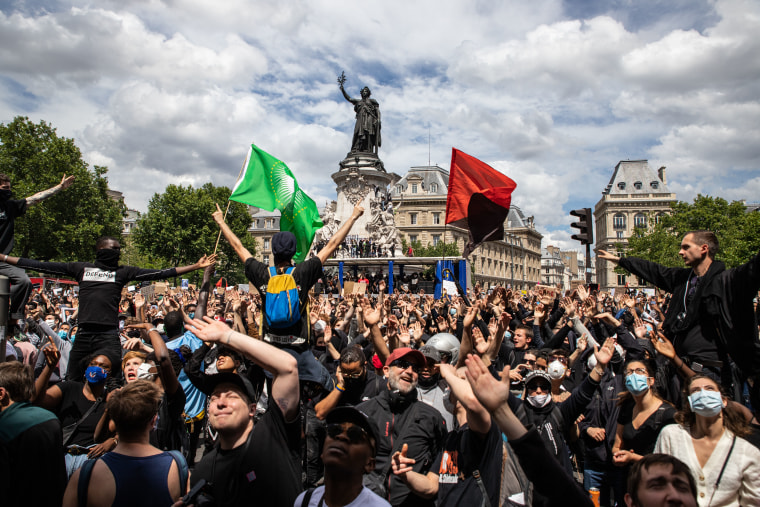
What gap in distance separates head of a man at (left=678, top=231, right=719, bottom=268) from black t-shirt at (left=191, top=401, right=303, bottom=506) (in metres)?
3.74

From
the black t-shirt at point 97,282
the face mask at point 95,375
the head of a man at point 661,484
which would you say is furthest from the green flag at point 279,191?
the head of a man at point 661,484

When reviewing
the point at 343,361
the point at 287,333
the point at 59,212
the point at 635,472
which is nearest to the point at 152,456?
the point at 287,333

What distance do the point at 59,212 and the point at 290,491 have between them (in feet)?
140

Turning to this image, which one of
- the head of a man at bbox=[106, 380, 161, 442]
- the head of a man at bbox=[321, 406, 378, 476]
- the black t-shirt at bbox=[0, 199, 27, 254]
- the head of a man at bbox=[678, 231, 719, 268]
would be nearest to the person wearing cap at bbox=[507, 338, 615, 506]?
the head of a man at bbox=[678, 231, 719, 268]

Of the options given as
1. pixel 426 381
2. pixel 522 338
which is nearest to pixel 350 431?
pixel 426 381

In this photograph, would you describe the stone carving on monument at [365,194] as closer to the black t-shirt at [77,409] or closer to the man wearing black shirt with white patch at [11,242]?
the man wearing black shirt with white patch at [11,242]

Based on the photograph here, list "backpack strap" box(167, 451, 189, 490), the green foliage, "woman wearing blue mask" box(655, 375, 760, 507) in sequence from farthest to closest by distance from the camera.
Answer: the green foliage < "woman wearing blue mask" box(655, 375, 760, 507) < "backpack strap" box(167, 451, 189, 490)

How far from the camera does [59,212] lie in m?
38.3

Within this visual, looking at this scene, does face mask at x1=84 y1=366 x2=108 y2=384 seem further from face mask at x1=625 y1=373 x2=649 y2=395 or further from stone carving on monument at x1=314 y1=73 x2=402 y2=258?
stone carving on monument at x1=314 y1=73 x2=402 y2=258

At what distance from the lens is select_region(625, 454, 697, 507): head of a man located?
1960 mm

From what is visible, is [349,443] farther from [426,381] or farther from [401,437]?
[426,381]

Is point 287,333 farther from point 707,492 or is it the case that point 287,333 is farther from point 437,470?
point 707,492

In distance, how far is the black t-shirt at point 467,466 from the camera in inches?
105

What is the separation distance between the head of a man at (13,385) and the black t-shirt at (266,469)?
138cm
